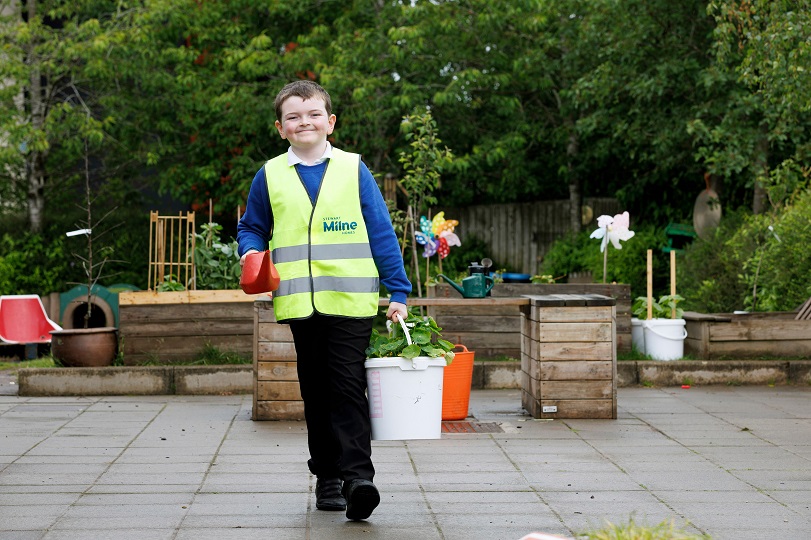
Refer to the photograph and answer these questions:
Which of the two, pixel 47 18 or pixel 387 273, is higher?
pixel 47 18

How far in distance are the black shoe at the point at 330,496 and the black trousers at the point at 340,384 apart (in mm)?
107

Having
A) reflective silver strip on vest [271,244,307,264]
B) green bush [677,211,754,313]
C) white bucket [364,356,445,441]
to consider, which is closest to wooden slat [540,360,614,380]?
white bucket [364,356,445,441]

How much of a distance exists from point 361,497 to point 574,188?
1359cm

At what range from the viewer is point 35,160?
50.8 feet

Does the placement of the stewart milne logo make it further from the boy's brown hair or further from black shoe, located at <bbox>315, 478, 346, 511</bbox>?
black shoe, located at <bbox>315, 478, 346, 511</bbox>

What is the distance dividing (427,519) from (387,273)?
103 cm

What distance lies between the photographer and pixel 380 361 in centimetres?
485

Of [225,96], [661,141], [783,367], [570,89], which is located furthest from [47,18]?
[783,367]

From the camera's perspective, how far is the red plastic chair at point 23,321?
41.4 ft

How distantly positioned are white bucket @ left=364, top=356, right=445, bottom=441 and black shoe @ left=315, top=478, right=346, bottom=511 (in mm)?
292

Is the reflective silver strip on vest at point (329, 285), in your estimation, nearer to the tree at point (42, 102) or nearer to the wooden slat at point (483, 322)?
the wooden slat at point (483, 322)

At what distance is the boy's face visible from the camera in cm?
475

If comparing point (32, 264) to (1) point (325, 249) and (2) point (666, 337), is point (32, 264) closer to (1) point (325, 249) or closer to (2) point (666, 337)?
(2) point (666, 337)

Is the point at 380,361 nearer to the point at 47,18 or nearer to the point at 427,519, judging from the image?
the point at 427,519
